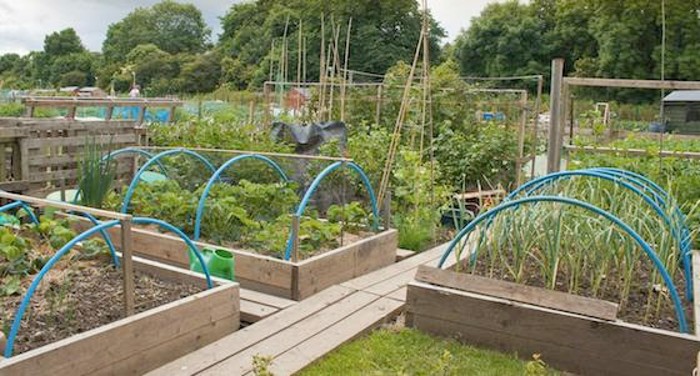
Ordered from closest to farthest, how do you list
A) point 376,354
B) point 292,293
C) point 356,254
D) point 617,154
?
1. point 376,354
2. point 292,293
3. point 356,254
4. point 617,154

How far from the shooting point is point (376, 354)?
10.3 ft

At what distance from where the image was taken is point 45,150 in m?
6.15

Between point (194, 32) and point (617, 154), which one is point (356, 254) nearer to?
point (617, 154)

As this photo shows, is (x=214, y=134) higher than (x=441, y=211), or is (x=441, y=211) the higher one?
(x=214, y=134)

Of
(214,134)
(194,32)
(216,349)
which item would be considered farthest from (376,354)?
(194,32)

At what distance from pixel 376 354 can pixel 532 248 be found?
1.08m

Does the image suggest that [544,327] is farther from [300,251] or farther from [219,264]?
[219,264]

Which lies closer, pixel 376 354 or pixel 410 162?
pixel 376 354

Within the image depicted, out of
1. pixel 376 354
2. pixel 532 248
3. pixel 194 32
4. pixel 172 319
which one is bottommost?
pixel 376 354

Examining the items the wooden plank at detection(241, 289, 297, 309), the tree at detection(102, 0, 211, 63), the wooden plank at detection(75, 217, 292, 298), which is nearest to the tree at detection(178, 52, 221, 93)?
the tree at detection(102, 0, 211, 63)

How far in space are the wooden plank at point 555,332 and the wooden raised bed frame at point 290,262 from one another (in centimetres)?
71

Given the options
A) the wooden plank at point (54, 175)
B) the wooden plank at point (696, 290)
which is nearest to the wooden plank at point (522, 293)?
the wooden plank at point (696, 290)

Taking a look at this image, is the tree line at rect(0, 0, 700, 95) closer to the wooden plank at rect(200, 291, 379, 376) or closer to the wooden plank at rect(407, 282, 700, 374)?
the wooden plank at rect(200, 291, 379, 376)

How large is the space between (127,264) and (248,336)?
0.77 m
